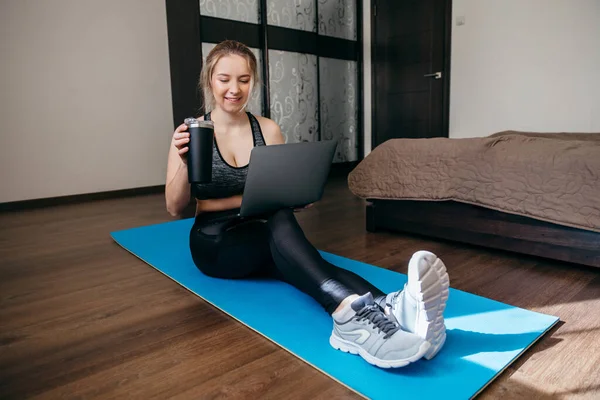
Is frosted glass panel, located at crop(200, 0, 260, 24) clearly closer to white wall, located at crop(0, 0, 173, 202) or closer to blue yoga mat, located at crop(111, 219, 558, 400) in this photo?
white wall, located at crop(0, 0, 173, 202)

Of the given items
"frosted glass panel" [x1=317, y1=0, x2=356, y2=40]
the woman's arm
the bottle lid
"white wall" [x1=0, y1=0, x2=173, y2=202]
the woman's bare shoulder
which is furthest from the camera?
"frosted glass panel" [x1=317, y1=0, x2=356, y2=40]

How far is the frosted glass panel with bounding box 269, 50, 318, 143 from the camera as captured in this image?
4.18 m

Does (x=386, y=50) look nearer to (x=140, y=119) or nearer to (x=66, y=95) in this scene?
(x=140, y=119)

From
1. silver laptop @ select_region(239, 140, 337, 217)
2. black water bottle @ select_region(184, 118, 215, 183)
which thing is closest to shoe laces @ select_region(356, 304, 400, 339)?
silver laptop @ select_region(239, 140, 337, 217)

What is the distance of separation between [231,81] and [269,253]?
552 millimetres

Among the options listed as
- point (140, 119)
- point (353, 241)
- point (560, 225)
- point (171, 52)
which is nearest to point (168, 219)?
point (353, 241)

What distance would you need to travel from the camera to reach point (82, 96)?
3.47 metres

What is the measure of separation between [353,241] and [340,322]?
1102mm

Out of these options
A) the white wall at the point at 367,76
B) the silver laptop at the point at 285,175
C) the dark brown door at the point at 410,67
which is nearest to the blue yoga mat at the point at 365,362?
the silver laptop at the point at 285,175

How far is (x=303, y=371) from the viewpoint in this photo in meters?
0.99

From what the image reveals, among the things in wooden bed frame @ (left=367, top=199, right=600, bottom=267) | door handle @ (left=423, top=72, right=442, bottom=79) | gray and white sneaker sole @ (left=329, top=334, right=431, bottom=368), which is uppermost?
door handle @ (left=423, top=72, right=442, bottom=79)

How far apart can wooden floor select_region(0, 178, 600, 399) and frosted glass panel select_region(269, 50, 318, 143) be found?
2.32m

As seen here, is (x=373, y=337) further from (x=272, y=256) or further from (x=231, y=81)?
(x=231, y=81)

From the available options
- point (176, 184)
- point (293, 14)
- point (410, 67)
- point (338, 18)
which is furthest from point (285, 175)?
point (338, 18)
